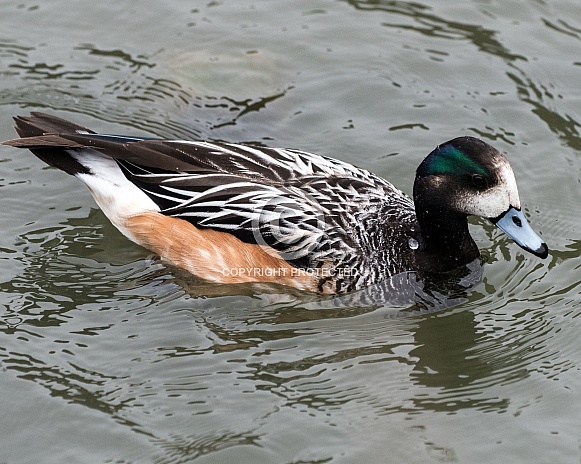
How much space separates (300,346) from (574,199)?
338 cm

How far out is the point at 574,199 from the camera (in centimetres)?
962

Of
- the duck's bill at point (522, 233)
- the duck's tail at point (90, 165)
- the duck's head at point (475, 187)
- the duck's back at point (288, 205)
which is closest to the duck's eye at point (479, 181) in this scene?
the duck's head at point (475, 187)

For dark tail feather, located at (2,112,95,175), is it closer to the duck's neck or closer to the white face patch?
the duck's neck

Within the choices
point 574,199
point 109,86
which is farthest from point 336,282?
point 109,86

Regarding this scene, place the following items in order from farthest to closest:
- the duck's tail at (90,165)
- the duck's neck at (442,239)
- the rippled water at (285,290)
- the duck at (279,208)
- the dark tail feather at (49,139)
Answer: the duck's tail at (90,165) < the dark tail feather at (49,139) < the duck's neck at (442,239) < the duck at (279,208) < the rippled water at (285,290)

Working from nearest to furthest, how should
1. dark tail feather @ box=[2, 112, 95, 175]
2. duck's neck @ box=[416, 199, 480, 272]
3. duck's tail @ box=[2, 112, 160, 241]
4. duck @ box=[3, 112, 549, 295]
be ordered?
duck @ box=[3, 112, 549, 295]
duck's neck @ box=[416, 199, 480, 272]
dark tail feather @ box=[2, 112, 95, 175]
duck's tail @ box=[2, 112, 160, 241]

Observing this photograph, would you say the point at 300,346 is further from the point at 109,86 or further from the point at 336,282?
the point at 109,86

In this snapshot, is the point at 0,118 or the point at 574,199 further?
the point at 0,118

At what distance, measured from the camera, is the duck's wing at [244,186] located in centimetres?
841

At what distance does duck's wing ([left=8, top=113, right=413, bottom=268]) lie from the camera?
8.41 metres

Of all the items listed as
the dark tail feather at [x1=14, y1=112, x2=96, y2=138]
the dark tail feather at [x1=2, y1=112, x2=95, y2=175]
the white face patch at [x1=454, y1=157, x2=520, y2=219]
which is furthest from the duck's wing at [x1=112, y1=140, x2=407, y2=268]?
the white face patch at [x1=454, y1=157, x2=520, y2=219]

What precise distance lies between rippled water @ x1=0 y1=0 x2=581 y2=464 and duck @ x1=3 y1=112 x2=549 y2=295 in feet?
0.85

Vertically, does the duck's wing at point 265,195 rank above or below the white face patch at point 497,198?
below

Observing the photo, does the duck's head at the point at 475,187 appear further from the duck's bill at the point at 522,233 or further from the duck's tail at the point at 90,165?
the duck's tail at the point at 90,165
